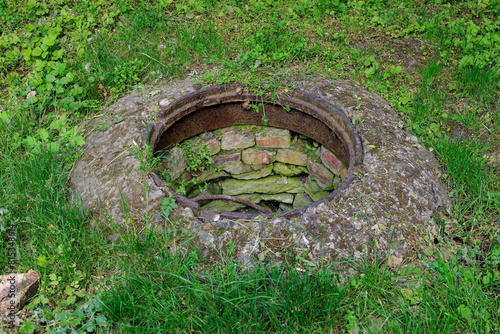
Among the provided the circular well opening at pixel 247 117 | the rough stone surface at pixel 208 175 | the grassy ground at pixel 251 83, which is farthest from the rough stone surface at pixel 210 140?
the grassy ground at pixel 251 83

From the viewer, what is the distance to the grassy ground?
1.81 metres

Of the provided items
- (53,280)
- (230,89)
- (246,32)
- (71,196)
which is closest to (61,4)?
(246,32)

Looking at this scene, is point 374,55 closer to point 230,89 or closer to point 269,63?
point 269,63

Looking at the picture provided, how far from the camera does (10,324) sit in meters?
1.88

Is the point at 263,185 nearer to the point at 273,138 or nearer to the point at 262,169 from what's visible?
the point at 262,169

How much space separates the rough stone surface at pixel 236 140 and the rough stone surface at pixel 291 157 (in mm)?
295

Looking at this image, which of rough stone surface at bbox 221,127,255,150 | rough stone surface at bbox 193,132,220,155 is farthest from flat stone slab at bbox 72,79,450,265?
rough stone surface at bbox 221,127,255,150

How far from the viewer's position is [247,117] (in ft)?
10.7

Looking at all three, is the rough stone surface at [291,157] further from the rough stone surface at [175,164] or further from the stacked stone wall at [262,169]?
the rough stone surface at [175,164]

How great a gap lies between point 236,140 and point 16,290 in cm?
207

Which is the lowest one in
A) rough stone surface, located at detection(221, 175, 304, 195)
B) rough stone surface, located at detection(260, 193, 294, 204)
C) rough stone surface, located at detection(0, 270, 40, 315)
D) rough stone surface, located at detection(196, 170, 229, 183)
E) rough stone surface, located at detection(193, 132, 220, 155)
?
rough stone surface, located at detection(260, 193, 294, 204)

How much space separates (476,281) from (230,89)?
211 centimetres

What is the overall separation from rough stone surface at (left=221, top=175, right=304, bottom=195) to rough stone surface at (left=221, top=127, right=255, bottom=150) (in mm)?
419

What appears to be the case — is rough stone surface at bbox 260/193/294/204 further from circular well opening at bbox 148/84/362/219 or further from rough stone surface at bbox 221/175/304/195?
circular well opening at bbox 148/84/362/219
